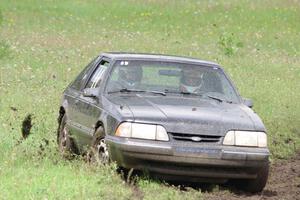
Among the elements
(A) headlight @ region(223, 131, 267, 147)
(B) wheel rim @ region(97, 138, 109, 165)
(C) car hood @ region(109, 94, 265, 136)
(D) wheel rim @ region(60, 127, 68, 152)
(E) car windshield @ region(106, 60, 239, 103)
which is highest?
(E) car windshield @ region(106, 60, 239, 103)

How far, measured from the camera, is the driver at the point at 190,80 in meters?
11.8

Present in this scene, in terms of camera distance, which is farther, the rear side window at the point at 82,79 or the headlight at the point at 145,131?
the rear side window at the point at 82,79

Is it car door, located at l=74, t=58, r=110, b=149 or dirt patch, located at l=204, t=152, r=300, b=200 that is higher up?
car door, located at l=74, t=58, r=110, b=149

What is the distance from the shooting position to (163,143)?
10164 mm

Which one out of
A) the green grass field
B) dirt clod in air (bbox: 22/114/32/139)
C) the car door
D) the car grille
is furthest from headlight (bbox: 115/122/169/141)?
dirt clod in air (bbox: 22/114/32/139)

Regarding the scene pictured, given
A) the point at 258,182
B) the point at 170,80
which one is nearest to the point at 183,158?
the point at 258,182

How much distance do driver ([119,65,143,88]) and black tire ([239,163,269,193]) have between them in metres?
1.78

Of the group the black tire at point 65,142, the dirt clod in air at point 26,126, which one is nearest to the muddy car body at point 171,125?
the black tire at point 65,142

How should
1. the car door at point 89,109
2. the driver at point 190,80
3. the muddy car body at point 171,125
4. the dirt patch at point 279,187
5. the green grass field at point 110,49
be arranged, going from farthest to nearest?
the driver at point 190,80 → the car door at point 89,109 → the dirt patch at point 279,187 → the muddy car body at point 171,125 → the green grass field at point 110,49

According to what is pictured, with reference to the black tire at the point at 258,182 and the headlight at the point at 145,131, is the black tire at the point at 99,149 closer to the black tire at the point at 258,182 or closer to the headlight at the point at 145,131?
the headlight at the point at 145,131

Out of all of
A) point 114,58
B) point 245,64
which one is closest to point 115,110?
point 114,58

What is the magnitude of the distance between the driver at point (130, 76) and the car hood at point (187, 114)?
402mm

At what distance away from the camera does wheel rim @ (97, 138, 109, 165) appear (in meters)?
10.6

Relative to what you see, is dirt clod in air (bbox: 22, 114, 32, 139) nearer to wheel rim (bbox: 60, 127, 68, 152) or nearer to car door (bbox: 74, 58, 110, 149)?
wheel rim (bbox: 60, 127, 68, 152)
